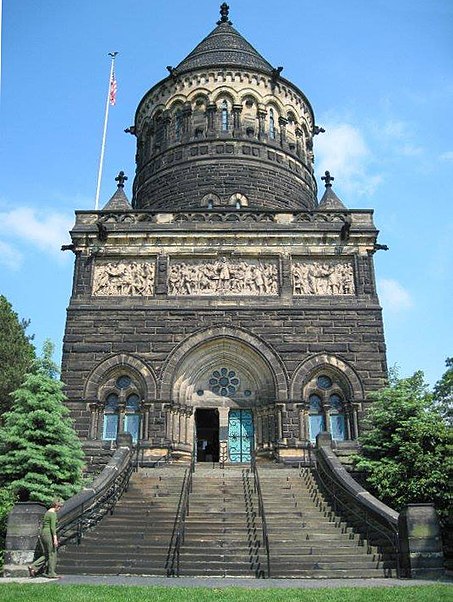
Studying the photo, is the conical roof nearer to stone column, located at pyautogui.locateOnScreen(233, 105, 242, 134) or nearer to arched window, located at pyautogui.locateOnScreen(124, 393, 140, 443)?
stone column, located at pyautogui.locateOnScreen(233, 105, 242, 134)

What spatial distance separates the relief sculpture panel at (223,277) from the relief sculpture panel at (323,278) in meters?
0.77

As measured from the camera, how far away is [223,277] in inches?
802

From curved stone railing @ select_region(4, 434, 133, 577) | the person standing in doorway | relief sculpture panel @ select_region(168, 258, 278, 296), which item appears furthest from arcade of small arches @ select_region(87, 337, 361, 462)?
the person standing in doorway

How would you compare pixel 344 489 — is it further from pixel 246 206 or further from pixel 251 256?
pixel 246 206

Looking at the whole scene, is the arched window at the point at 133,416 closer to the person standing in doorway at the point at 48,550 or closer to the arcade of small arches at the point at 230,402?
the arcade of small arches at the point at 230,402

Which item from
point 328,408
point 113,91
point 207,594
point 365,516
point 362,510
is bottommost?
point 207,594

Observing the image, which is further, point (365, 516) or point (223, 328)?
point (223, 328)

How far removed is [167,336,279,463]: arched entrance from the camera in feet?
62.0

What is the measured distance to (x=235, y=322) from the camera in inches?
772

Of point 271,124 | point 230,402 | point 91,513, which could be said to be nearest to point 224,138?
point 271,124

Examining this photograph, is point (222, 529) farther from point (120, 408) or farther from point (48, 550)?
point (120, 408)

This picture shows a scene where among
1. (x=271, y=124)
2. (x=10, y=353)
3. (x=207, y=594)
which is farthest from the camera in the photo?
(x=10, y=353)

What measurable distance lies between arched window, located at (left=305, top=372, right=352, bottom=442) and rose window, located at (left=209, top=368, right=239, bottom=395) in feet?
7.86

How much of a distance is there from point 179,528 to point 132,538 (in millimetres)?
932
